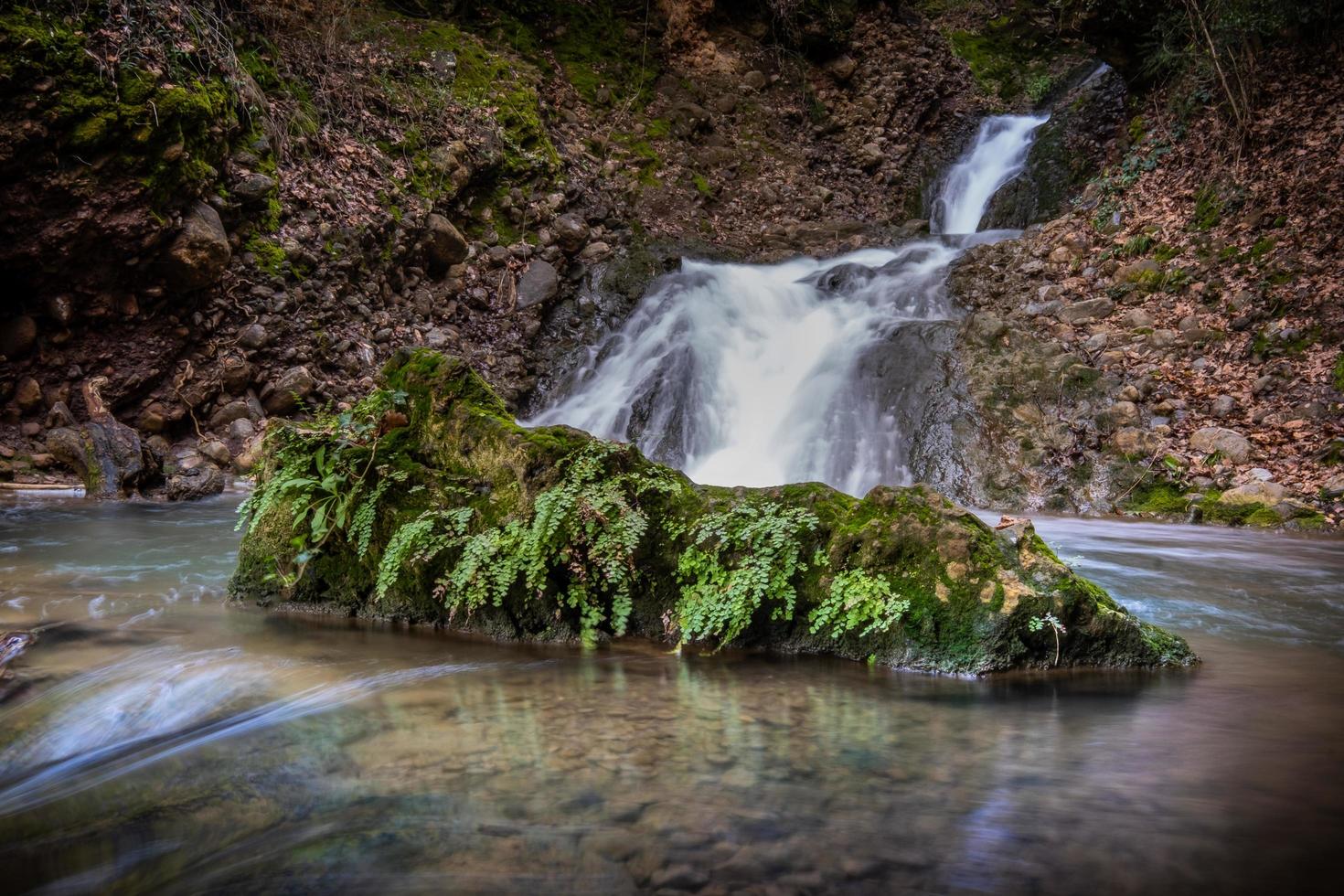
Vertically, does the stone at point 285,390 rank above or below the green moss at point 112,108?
below

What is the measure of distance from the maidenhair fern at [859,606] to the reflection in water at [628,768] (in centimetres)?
22

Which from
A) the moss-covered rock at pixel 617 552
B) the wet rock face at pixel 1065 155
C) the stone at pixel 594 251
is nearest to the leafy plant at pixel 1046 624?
the moss-covered rock at pixel 617 552

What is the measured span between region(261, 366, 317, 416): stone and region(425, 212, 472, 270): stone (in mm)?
3180

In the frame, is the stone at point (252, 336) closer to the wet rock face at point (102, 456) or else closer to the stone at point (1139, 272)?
the wet rock face at point (102, 456)

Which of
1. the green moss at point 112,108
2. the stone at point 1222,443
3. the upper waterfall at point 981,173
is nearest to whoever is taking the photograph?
the green moss at point 112,108

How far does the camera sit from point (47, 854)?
2221mm

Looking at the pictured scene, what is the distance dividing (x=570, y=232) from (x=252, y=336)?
5.90 m

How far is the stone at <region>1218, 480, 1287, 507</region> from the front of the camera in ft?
26.6

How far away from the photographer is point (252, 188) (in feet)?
33.8

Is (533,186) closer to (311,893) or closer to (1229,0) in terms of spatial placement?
(1229,0)

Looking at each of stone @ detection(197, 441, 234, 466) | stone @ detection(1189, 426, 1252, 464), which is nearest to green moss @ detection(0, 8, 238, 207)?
stone @ detection(197, 441, 234, 466)

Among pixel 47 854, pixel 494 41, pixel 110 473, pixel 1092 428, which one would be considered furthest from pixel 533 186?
pixel 47 854

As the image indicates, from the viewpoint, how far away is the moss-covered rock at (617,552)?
12.4 ft

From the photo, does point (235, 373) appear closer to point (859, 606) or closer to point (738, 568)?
point (738, 568)
